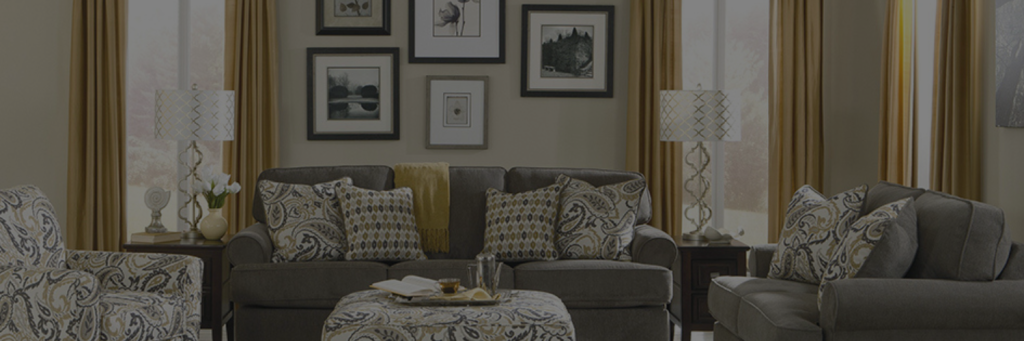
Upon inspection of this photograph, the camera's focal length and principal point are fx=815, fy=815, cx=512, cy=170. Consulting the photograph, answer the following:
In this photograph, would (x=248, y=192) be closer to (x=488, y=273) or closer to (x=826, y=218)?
(x=488, y=273)

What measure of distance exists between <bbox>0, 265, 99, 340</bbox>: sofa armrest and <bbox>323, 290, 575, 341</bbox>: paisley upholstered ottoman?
752 mm

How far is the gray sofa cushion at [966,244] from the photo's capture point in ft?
8.50

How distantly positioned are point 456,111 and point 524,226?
1.40m

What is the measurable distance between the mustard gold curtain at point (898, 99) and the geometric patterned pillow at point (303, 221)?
9.39 feet

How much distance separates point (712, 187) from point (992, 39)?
208 cm

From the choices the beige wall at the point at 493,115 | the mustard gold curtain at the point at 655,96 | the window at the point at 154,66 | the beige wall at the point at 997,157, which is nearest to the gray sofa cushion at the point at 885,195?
the beige wall at the point at 997,157

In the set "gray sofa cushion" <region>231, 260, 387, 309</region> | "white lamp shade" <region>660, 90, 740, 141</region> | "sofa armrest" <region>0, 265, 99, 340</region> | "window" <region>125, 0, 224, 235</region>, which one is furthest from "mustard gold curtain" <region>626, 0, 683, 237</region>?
"sofa armrest" <region>0, 265, 99, 340</region>

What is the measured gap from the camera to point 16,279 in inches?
99.2

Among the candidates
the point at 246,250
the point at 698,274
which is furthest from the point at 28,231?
the point at 698,274

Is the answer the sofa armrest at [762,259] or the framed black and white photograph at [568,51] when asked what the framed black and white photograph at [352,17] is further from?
the sofa armrest at [762,259]

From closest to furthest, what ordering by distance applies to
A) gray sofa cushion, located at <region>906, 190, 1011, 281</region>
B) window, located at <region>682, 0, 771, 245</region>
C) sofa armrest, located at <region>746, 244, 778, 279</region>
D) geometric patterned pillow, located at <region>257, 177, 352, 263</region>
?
gray sofa cushion, located at <region>906, 190, 1011, 281</region> → sofa armrest, located at <region>746, 244, 778, 279</region> → geometric patterned pillow, located at <region>257, 177, 352, 263</region> → window, located at <region>682, 0, 771, 245</region>

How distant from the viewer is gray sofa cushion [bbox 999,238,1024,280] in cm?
262

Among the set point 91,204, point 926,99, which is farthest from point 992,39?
point 91,204

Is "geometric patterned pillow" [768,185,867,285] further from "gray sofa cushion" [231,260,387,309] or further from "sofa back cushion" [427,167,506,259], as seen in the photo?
"gray sofa cushion" [231,260,387,309]
